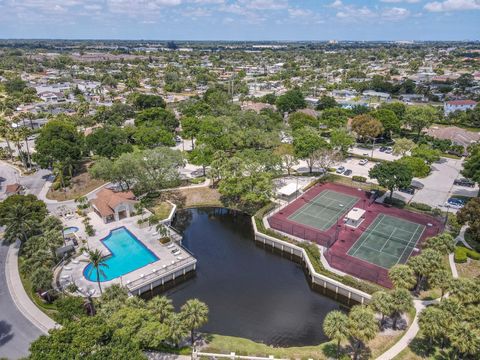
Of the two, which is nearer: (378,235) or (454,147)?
(378,235)

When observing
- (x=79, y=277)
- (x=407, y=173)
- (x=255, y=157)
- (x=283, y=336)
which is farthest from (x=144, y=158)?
(x=407, y=173)

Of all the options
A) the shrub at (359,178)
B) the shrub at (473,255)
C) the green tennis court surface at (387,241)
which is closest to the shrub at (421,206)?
the green tennis court surface at (387,241)

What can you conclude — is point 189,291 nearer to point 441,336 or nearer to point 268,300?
point 268,300

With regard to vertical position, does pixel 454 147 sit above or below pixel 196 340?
above

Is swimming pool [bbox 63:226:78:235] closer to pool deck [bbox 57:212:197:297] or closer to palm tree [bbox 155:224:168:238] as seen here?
pool deck [bbox 57:212:197:297]

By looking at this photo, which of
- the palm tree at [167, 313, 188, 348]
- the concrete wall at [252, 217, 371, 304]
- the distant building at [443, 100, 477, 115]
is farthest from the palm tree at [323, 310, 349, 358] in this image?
the distant building at [443, 100, 477, 115]
